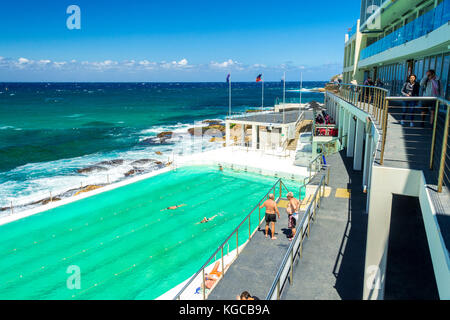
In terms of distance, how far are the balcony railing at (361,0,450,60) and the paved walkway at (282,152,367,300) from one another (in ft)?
21.1

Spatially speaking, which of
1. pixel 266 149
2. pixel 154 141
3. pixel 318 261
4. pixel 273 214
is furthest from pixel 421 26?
pixel 154 141

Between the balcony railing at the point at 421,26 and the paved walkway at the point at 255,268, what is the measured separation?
26.6ft

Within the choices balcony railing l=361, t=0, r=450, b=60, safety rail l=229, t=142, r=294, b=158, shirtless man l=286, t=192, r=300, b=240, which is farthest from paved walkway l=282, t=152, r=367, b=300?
safety rail l=229, t=142, r=294, b=158

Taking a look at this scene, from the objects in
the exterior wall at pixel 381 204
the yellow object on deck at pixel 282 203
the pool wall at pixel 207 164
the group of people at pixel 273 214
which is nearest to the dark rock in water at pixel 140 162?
the pool wall at pixel 207 164

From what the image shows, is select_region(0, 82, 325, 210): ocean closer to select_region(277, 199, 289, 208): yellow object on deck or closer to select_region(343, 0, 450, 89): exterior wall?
select_region(277, 199, 289, 208): yellow object on deck

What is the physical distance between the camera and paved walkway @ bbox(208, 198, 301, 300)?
316 inches

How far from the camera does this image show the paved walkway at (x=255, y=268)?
26.4 feet

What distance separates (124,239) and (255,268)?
876 cm

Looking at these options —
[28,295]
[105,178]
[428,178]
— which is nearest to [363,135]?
[428,178]

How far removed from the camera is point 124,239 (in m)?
15.5

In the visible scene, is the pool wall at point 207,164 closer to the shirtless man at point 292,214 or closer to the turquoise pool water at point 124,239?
the turquoise pool water at point 124,239

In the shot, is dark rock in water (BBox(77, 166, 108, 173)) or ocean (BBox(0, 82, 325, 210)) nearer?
ocean (BBox(0, 82, 325, 210))

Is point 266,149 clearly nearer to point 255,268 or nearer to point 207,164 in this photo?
point 207,164
